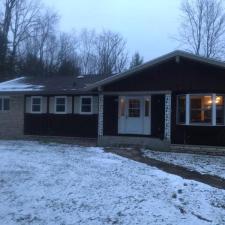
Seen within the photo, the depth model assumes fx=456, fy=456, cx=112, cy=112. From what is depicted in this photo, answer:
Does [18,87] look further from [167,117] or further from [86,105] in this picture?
[167,117]

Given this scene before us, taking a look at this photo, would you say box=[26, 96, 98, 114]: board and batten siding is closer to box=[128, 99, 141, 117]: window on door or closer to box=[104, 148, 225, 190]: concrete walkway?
box=[128, 99, 141, 117]: window on door

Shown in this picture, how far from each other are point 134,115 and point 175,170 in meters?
7.82

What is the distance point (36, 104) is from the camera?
2469 cm

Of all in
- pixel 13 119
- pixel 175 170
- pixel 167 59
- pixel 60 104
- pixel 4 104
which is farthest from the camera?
pixel 4 104

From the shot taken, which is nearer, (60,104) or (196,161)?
(196,161)

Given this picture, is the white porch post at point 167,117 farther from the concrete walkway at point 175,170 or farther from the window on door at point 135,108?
the window on door at point 135,108

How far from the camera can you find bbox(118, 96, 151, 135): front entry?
69.0ft

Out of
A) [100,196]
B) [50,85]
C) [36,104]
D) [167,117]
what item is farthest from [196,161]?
[50,85]

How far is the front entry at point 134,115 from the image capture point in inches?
828

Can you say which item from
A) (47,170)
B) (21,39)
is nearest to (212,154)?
(47,170)

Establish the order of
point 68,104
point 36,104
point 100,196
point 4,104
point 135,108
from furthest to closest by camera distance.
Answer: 1. point 4,104
2. point 36,104
3. point 68,104
4. point 135,108
5. point 100,196

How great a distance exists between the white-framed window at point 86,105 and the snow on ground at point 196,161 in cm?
565

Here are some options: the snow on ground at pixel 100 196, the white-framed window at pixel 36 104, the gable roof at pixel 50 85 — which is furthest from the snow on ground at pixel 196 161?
the white-framed window at pixel 36 104

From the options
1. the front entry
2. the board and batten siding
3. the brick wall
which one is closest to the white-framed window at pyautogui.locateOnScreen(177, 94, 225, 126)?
the front entry
